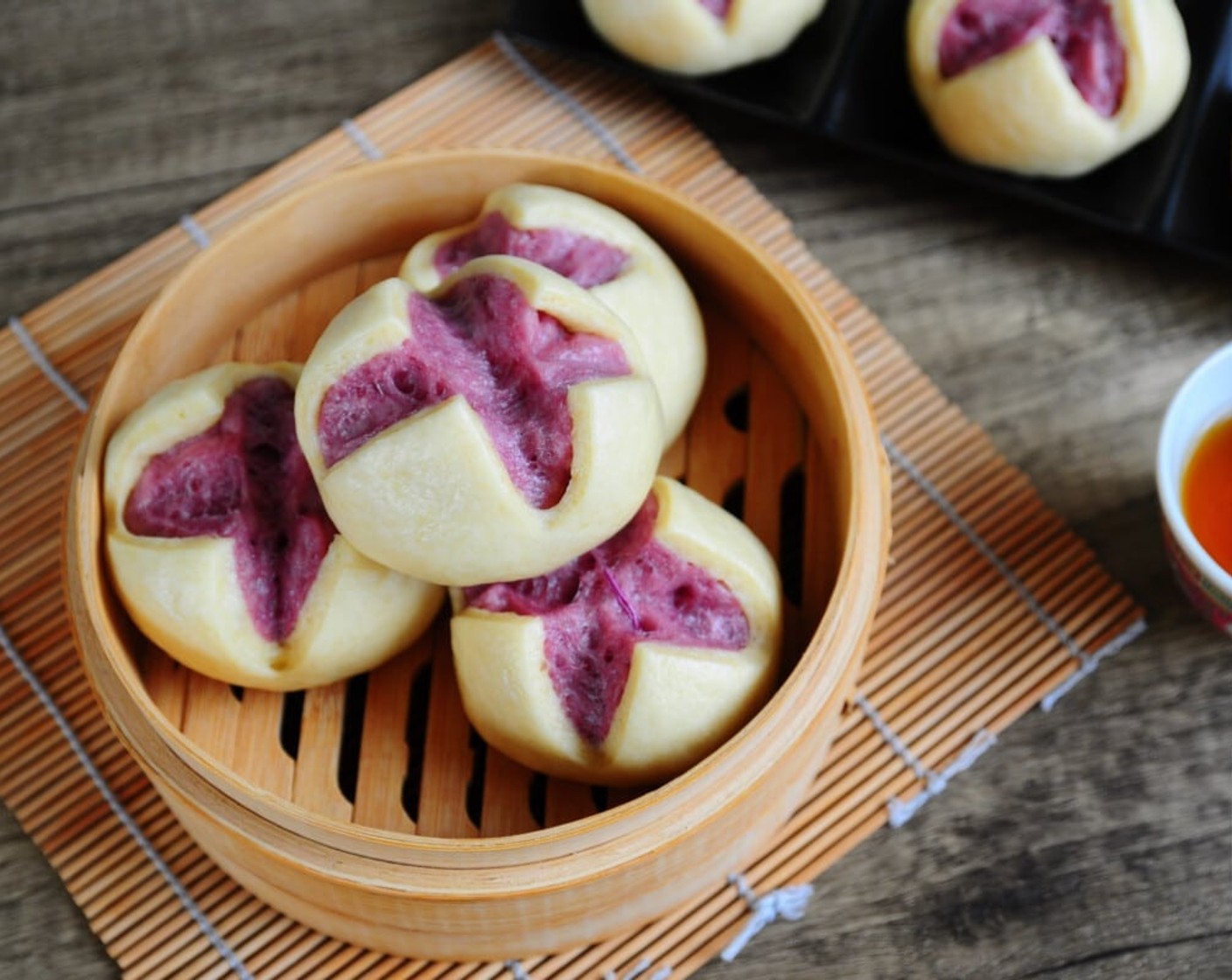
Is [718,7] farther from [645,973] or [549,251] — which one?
[645,973]

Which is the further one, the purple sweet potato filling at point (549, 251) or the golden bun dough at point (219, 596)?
the purple sweet potato filling at point (549, 251)

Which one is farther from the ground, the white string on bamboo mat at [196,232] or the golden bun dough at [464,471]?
the golden bun dough at [464,471]

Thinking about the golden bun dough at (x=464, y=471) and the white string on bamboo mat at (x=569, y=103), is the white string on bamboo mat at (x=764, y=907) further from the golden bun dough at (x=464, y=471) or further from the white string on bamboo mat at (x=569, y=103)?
the white string on bamboo mat at (x=569, y=103)

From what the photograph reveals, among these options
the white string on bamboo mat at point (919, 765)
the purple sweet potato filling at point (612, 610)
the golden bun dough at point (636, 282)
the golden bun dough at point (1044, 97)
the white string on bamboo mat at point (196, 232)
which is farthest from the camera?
the white string on bamboo mat at point (196, 232)

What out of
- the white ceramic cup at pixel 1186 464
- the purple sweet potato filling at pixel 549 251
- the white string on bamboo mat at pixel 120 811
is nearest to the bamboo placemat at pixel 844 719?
the white string on bamboo mat at pixel 120 811

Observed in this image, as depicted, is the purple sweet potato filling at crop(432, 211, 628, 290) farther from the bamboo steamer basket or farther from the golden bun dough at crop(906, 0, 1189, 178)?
the golden bun dough at crop(906, 0, 1189, 178)

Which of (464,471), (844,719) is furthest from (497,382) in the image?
(844,719)
